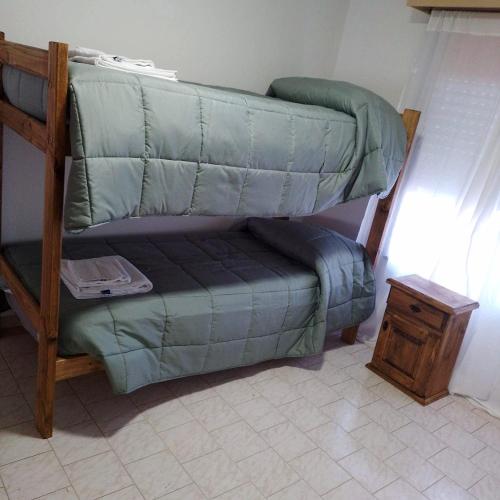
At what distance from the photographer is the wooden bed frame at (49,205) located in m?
1.38

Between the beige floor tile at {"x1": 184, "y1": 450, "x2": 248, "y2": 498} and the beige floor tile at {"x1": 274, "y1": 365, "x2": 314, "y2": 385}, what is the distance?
658mm

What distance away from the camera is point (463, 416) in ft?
7.99

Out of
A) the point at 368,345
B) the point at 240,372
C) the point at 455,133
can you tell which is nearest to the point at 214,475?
the point at 240,372

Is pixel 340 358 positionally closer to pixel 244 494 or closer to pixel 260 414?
pixel 260 414

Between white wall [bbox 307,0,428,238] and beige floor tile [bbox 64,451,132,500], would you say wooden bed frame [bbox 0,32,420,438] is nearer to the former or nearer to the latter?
beige floor tile [bbox 64,451,132,500]

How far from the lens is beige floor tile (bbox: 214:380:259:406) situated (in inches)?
87.0

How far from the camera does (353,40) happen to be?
3.10 metres

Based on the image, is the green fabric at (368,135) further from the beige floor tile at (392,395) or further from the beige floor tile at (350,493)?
the beige floor tile at (350,493)

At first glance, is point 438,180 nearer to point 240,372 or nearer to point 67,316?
point 240,372

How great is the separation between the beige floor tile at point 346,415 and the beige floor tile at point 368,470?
0.17m

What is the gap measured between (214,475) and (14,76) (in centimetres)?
162

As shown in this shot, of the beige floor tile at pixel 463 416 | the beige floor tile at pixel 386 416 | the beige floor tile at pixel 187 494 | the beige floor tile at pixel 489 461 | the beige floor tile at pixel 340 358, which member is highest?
the beige floor tile at pixel 187 494

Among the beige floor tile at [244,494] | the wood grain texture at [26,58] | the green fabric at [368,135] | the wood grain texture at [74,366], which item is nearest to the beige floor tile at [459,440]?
the beige floor tile at [244,494]

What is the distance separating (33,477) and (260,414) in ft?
3.06
